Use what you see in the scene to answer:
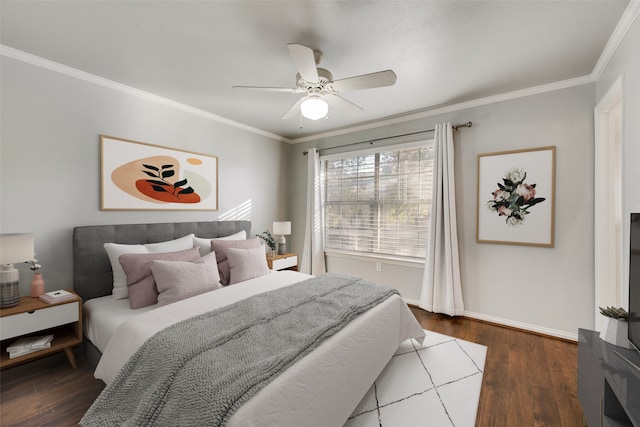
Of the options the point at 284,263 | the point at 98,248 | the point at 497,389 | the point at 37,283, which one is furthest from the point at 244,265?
the point at 497,389

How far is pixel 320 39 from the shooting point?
82.1 inches

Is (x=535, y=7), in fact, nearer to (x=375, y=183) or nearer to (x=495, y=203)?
(x=495, y=203)

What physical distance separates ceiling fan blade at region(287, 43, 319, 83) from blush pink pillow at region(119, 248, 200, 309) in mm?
2010

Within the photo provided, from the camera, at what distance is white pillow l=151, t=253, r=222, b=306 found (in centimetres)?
228

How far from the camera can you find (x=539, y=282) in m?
2.93

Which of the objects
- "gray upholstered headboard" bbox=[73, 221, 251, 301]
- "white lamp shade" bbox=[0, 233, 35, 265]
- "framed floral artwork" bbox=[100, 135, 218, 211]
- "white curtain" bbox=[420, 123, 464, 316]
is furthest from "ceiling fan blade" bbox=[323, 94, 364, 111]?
"white lamp shade" bbox=[0, 233, 35, 265]

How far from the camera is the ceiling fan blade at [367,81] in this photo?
1957mm

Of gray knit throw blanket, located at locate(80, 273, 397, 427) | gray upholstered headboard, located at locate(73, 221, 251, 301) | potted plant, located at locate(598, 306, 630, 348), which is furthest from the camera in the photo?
gray upholstered headboard, located at locate(73, 221, 251, 301)

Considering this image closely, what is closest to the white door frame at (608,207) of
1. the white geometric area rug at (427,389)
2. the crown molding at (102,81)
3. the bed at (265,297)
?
the white geometric area rug at (427,389)

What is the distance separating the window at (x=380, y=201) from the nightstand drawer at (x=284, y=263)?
0.64 m

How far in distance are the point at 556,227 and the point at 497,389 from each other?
1.76 meters

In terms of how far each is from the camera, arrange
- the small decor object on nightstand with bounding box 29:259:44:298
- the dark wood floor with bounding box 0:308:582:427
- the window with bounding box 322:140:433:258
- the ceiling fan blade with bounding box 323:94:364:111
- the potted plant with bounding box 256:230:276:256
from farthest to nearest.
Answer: the potted plant with bounding box 256:230:276:256 → the window with bounding box 322:140:433:258 → the ceiling fan blade with bounding box 323:94:364:111 → the small decor object on nightstand with bounding box 29:259:44:298 → the dark wood floor with bounding box 0:308:582:427

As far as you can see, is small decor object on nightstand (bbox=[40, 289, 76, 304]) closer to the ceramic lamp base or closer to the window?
the ceramic lamp base

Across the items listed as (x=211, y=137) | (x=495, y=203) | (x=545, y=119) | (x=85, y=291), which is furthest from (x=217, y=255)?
(x=545, y=119)
